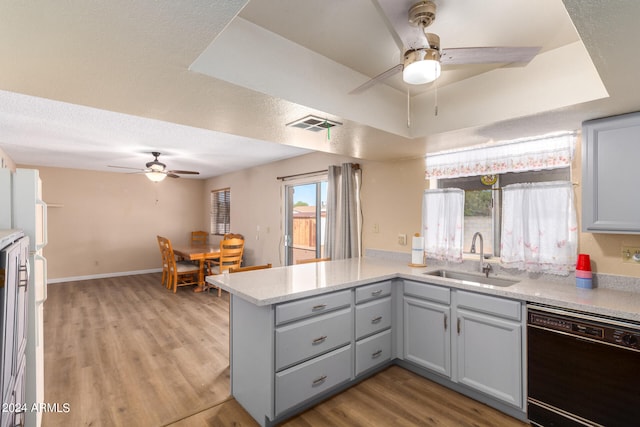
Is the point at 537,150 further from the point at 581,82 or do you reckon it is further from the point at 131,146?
the point at 131,146

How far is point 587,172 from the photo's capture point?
205 centimetres

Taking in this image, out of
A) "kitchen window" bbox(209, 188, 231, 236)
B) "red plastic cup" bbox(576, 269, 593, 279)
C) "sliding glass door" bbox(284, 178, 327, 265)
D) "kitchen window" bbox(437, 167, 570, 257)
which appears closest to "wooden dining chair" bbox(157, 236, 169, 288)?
"kitchen window" bbox(209, 188, 231, 236)

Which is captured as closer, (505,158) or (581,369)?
(581,369)

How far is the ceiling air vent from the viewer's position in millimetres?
2136

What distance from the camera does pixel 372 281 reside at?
2.50m

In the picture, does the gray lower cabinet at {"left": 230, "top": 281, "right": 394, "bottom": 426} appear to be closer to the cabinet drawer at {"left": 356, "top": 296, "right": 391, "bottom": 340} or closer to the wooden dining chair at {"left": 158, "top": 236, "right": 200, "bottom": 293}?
the cabinet drawer at {"left": 356, "top": 296, "right": 391, "bottom": 340}

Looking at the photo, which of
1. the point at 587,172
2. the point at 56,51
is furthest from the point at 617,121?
the point at 56,51

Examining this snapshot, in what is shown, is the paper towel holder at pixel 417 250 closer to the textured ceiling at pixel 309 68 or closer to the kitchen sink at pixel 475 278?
the kitchen sink at pixel 475 278

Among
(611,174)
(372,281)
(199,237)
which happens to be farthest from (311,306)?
(199,237)

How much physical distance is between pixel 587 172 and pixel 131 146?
4.96 m

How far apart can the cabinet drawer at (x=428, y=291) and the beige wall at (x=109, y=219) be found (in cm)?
646

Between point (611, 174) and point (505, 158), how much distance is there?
78 centimetres

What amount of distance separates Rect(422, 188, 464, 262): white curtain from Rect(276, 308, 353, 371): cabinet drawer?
4.18 feet

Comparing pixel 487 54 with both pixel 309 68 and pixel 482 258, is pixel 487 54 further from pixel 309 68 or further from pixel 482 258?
pixel 482 258
